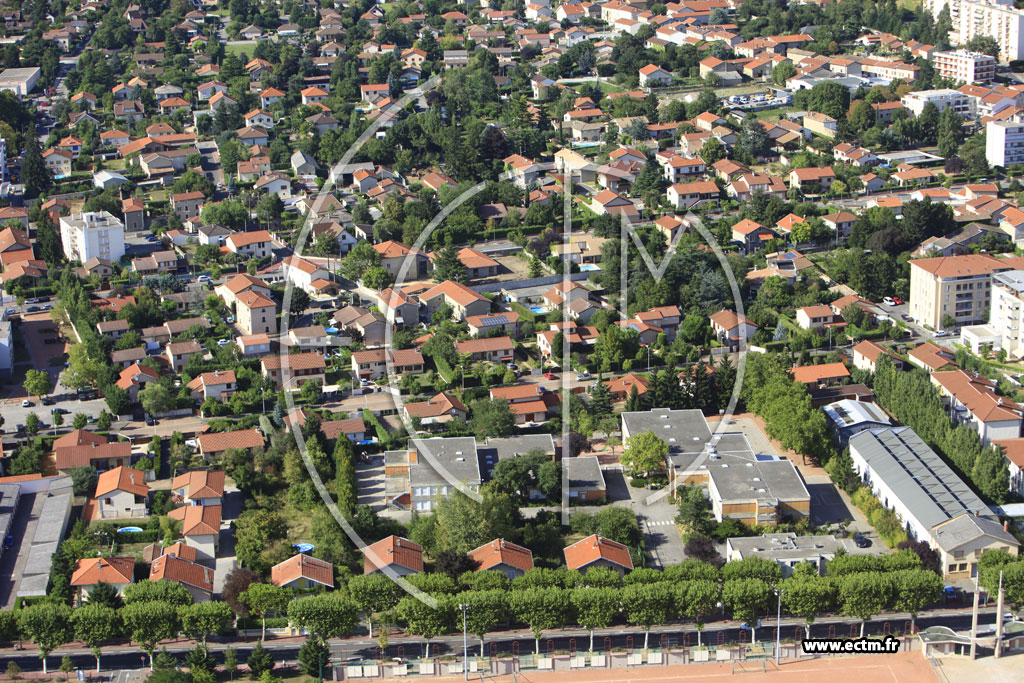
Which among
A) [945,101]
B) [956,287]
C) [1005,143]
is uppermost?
[945,101]

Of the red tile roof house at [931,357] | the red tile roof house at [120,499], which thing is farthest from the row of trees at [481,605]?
the red tile roof house at [931,357]

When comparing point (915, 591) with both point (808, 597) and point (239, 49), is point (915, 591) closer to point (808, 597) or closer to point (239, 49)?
point (808, 597)

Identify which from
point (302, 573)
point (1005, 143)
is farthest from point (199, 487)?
point (1005, 143)

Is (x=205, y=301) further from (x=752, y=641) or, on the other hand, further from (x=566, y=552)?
(x=752, y=641)

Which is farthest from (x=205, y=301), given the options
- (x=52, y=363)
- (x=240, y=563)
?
(x=240, y=563)

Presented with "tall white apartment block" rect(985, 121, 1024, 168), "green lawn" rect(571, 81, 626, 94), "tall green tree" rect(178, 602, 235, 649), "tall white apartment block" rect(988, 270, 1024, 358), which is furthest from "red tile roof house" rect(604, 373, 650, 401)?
"green lawn" rect(571, 81, 626, 94)

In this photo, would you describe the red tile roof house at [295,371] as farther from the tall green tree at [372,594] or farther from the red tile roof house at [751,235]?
the red tile roof house at [751,235]
